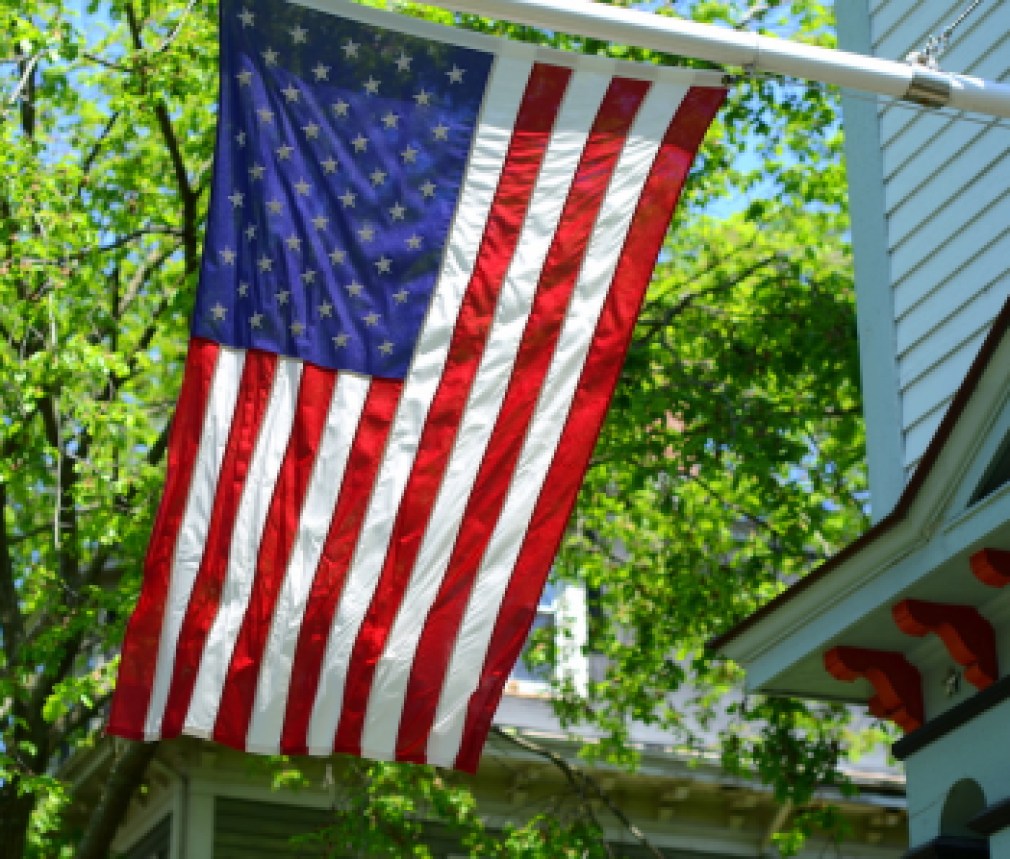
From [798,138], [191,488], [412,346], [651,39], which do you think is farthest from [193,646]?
[798,138]

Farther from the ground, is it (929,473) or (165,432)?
(165,432)

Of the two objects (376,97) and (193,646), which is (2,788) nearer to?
(193,646)

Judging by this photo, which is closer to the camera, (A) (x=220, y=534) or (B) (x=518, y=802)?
(A) (x=220, y=534)

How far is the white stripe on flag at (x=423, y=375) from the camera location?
26.0 feet

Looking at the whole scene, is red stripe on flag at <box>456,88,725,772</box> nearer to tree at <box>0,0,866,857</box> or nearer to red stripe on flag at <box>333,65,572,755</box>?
red stripe on flag at <box>333,65,572,755</box>

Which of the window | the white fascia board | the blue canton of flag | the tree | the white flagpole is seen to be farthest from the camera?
the window

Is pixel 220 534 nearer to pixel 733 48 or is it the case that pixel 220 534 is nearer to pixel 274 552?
pixel 274 552

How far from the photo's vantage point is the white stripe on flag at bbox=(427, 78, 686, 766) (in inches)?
313

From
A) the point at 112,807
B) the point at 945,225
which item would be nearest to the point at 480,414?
the point at 945,225

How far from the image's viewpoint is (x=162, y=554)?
7.87 m

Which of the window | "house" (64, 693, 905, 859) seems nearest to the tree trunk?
"house" (64, 693, 905, 859)

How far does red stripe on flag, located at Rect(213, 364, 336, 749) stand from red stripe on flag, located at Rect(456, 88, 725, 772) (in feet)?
3.15

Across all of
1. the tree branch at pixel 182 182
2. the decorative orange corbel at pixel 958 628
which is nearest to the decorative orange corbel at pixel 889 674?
the decorative orange corbel at pixel 958 628

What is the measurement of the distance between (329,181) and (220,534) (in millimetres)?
1600
